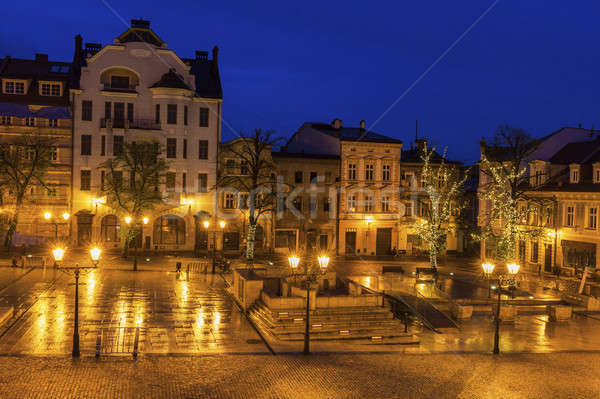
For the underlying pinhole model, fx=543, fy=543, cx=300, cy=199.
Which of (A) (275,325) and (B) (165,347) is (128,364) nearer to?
(B) (165,347)

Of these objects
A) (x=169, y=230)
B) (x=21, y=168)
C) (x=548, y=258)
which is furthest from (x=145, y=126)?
(x=548, y=258)

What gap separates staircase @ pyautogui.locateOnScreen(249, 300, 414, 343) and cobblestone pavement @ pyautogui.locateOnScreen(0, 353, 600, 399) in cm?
359

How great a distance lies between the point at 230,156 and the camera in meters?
49.0

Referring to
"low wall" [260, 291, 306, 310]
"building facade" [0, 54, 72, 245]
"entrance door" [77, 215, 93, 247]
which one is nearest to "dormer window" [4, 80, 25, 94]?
"building facade" [0, 54, 72, 245]

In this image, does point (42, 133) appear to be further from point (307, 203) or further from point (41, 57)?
point (307, 203)

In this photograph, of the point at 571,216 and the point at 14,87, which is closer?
the point at 571,216

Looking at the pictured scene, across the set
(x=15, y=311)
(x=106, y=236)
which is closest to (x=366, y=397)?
(x=15, y=311)

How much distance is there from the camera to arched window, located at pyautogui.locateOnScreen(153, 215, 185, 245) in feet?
157

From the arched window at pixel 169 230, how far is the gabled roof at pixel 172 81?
37.7ft

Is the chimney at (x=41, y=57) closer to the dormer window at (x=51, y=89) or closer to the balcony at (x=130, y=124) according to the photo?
the dormer window at (x=51, y=89)

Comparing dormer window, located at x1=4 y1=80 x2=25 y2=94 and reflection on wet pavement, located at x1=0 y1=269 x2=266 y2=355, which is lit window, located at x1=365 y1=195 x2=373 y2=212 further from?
dormer window, located at x1=4 y1=80 x2=25 y2=94

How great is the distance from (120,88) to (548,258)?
Result: 1529 inches

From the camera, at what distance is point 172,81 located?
47.8m

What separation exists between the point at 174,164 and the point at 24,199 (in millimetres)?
12523
